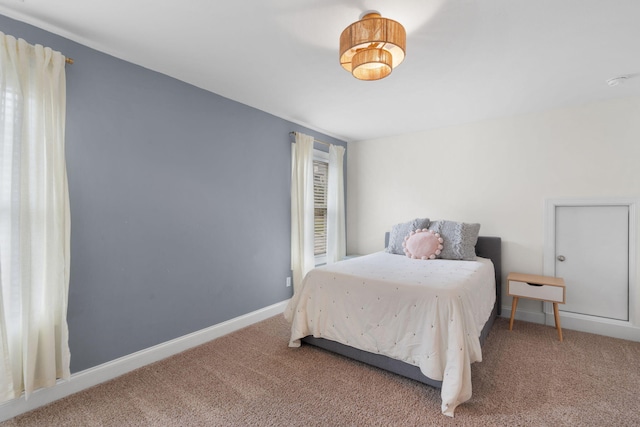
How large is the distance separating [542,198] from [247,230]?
332 cm

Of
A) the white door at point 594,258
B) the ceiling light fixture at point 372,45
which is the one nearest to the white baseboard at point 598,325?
the white door at point 594,258

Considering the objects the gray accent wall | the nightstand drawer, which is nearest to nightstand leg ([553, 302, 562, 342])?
the nightstand drawer

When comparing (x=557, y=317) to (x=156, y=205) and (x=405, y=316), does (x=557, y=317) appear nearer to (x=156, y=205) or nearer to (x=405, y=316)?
(x=405, y=316)

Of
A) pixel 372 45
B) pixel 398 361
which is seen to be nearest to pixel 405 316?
pixel 398 361

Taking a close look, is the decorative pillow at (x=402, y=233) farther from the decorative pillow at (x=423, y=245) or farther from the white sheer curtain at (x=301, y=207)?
the white sheer curtain at (x=301, y=207)

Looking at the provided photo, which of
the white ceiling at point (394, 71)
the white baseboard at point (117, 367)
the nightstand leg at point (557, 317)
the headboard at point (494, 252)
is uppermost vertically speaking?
the white ceiling at point (394, 71)

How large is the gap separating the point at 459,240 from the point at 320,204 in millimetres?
1903

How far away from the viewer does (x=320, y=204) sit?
4.20 meters

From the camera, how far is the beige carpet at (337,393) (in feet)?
5.58

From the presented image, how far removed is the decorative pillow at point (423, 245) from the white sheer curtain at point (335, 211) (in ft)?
3.75

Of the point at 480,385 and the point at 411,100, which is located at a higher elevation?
the point at 411,100

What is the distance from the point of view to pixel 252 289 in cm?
319

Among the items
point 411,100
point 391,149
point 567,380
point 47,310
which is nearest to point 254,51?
point 411,100

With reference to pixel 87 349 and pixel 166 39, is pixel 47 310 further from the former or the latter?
pixel 166 39
